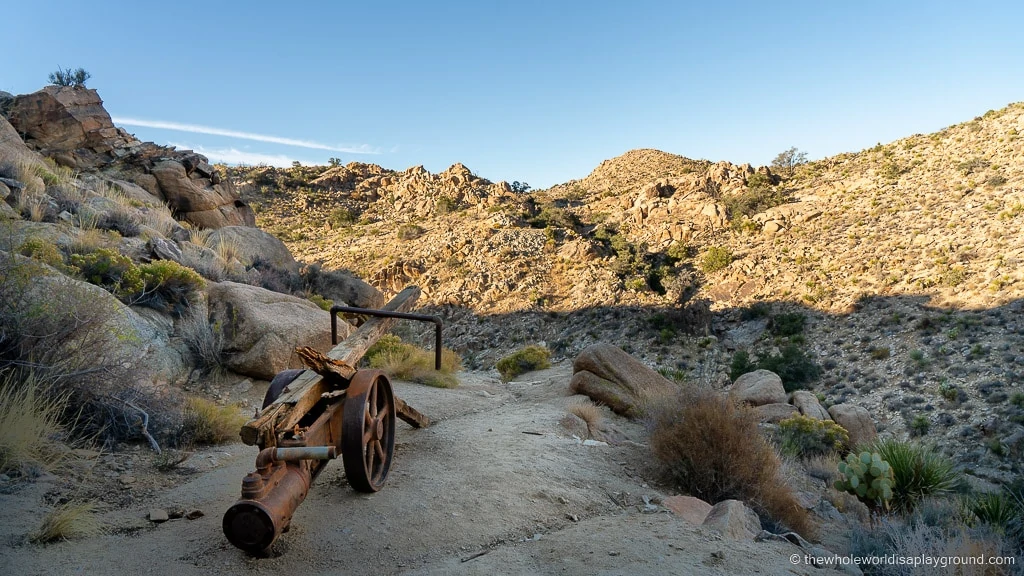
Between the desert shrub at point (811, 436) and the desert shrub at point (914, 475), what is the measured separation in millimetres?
1929

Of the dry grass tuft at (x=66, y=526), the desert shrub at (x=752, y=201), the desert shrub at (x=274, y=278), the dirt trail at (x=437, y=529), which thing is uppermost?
the desert shrub at (x=752, y=201)

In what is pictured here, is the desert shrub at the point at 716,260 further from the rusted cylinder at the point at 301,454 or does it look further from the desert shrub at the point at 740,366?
the rusted cylinder at the point at 301,454

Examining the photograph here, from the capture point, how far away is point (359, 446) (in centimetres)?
438

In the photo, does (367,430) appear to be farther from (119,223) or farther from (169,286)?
(119,223)

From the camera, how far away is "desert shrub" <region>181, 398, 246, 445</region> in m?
6.46

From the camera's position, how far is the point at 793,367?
69.9 ft

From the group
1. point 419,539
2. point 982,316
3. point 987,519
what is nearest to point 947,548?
point 987,519

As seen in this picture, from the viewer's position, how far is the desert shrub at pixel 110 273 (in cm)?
825

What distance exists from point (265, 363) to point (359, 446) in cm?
517

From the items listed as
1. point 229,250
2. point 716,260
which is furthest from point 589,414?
point 716,260

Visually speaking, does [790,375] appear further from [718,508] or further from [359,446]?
[359,446]

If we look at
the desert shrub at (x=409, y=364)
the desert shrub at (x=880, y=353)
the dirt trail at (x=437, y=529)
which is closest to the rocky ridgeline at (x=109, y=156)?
the desert shrub at (x=409, y=364)

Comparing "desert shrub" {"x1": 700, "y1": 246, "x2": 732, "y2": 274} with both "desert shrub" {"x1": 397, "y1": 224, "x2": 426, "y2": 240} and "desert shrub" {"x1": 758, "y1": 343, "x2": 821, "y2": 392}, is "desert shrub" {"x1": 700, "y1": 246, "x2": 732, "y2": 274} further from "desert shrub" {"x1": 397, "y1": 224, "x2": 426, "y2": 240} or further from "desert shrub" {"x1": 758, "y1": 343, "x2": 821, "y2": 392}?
"desert shrub" {"x1": 397, "y1": 224, "x2": 426, "y2": 240}

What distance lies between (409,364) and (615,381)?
418 centimetres
